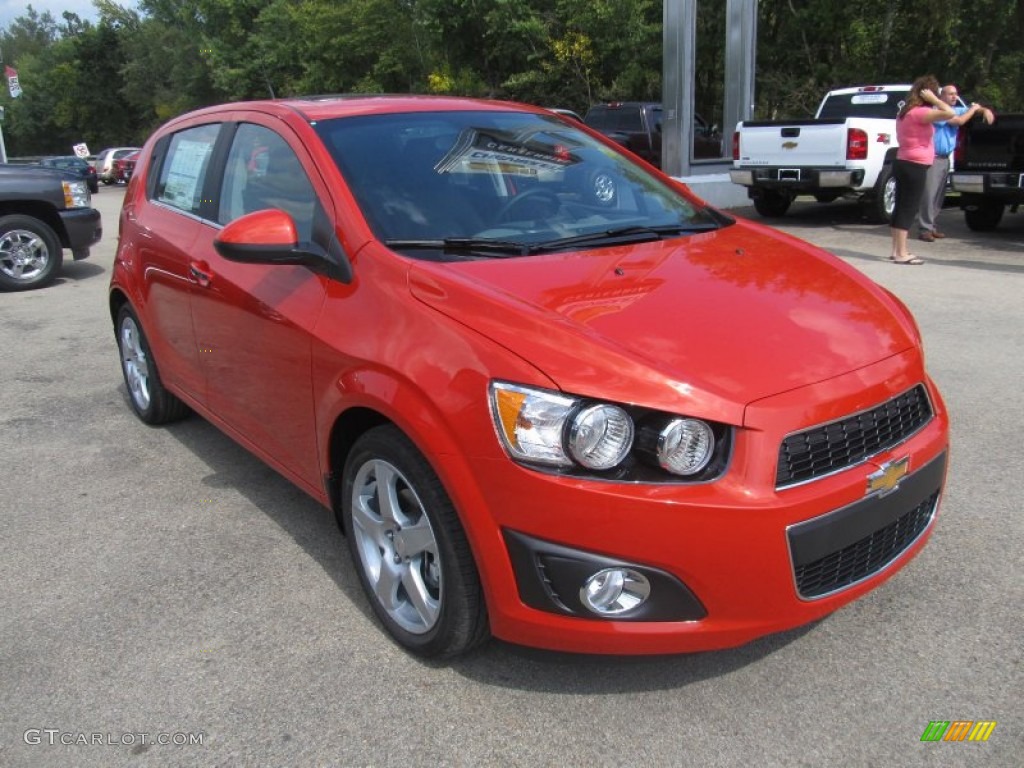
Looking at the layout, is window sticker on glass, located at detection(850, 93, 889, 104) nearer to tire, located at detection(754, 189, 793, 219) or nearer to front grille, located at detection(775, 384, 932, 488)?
tire, located at detection(754, 189, 793, 219)

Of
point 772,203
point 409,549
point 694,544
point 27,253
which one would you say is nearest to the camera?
point 694,544

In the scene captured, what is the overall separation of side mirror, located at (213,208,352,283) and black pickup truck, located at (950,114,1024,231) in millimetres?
9398

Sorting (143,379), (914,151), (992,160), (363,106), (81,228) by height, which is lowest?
(143,379)

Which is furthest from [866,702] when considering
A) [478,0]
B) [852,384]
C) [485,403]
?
A: [478,0]

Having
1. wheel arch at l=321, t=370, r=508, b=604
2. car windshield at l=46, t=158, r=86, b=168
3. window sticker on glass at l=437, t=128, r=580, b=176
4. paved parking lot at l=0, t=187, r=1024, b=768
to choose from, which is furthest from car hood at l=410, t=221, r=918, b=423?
car windshield at l=46, t=158, r=86, b=168

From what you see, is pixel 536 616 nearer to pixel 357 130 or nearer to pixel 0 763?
pixel 0 763

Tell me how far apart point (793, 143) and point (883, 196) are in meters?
1.40

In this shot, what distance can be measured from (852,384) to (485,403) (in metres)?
1.03

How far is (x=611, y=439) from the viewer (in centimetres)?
221

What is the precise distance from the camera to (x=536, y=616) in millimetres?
2305

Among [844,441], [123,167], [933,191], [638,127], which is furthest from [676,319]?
[123,167]

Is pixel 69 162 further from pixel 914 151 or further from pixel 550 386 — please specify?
pixel 550 386

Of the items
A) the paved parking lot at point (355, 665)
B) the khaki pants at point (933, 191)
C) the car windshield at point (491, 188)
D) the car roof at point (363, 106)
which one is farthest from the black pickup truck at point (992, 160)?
the car roof at point (363, 106)

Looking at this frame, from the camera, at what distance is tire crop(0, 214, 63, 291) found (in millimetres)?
9672
